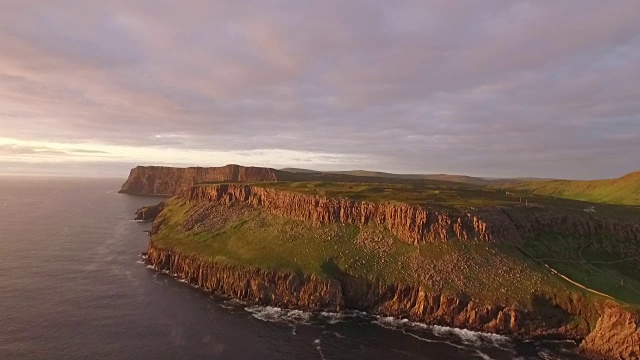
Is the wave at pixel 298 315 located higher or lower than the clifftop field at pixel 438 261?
lower

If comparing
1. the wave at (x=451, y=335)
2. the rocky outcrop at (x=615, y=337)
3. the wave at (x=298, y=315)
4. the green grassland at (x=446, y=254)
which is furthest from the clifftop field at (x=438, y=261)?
the wave at (x=298, y=315)

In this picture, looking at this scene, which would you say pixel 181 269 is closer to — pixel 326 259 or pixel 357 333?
pixel 326 259

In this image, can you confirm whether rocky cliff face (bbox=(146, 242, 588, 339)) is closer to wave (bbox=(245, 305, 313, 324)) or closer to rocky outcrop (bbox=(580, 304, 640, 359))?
wave (bbox=(245, 305, 313, 324))

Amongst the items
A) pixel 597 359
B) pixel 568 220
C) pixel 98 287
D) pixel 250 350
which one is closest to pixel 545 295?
pixel 597 359

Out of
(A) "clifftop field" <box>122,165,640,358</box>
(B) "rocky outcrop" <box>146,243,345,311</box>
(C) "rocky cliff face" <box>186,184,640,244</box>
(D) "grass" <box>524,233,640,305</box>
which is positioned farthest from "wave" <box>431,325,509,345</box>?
(D) "grass" <box>524,233,640,305</box>

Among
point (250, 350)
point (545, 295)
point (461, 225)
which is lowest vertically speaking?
point (250, 350)

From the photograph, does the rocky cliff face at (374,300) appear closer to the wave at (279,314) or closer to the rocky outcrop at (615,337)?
the wave at (279,314)
